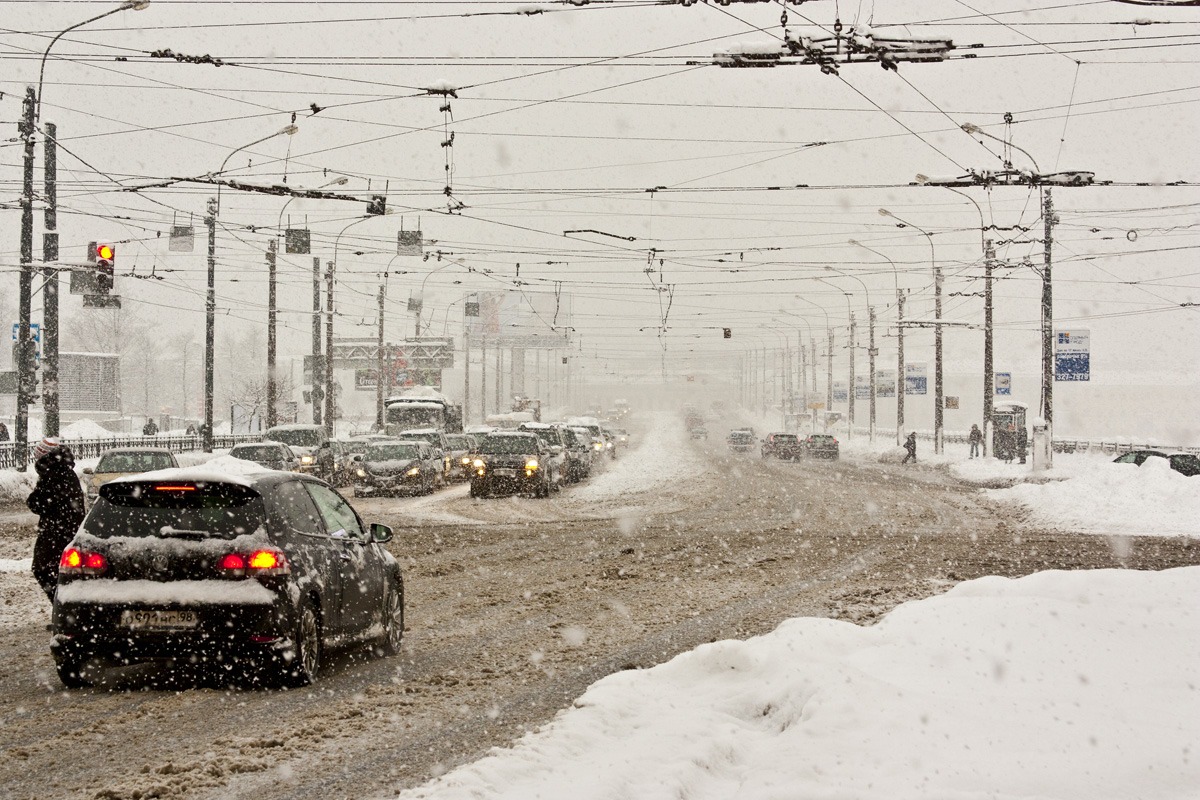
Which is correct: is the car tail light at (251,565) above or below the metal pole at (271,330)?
below

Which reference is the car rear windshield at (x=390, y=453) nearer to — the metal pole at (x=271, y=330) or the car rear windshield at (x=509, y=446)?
the car rear windshield at (x=509, y=446)

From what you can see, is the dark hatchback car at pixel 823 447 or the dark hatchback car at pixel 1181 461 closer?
the dark hatchback car at pixel 1181 461

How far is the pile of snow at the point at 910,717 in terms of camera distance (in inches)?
208

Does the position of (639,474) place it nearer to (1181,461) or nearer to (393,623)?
(1181,461)

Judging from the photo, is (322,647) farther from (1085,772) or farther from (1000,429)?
(1000,429)

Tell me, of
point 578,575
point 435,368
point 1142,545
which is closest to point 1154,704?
point 578,575

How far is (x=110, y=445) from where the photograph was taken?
47656 millimetres

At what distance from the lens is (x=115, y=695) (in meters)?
8.30

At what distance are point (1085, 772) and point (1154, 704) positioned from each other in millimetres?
1008

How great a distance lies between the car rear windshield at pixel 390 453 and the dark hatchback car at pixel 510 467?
2730 millimetres

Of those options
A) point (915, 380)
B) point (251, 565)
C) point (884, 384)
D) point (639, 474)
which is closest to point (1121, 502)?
point (639, 474)

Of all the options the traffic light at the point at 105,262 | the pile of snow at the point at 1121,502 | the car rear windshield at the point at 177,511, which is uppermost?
the traffic light at the point at 105,262

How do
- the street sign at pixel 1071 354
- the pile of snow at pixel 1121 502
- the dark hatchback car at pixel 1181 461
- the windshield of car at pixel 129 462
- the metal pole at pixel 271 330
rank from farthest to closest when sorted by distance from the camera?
the street sign at pixel 1071 354
the metal pole at pixel 271 330
the dark hatchback car at pixel 1181 461
the windshield of car at pixel 129 462
the pile of snow at pixel 1121 502

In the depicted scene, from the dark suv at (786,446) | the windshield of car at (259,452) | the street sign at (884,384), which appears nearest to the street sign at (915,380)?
the street sign at (884,384)
